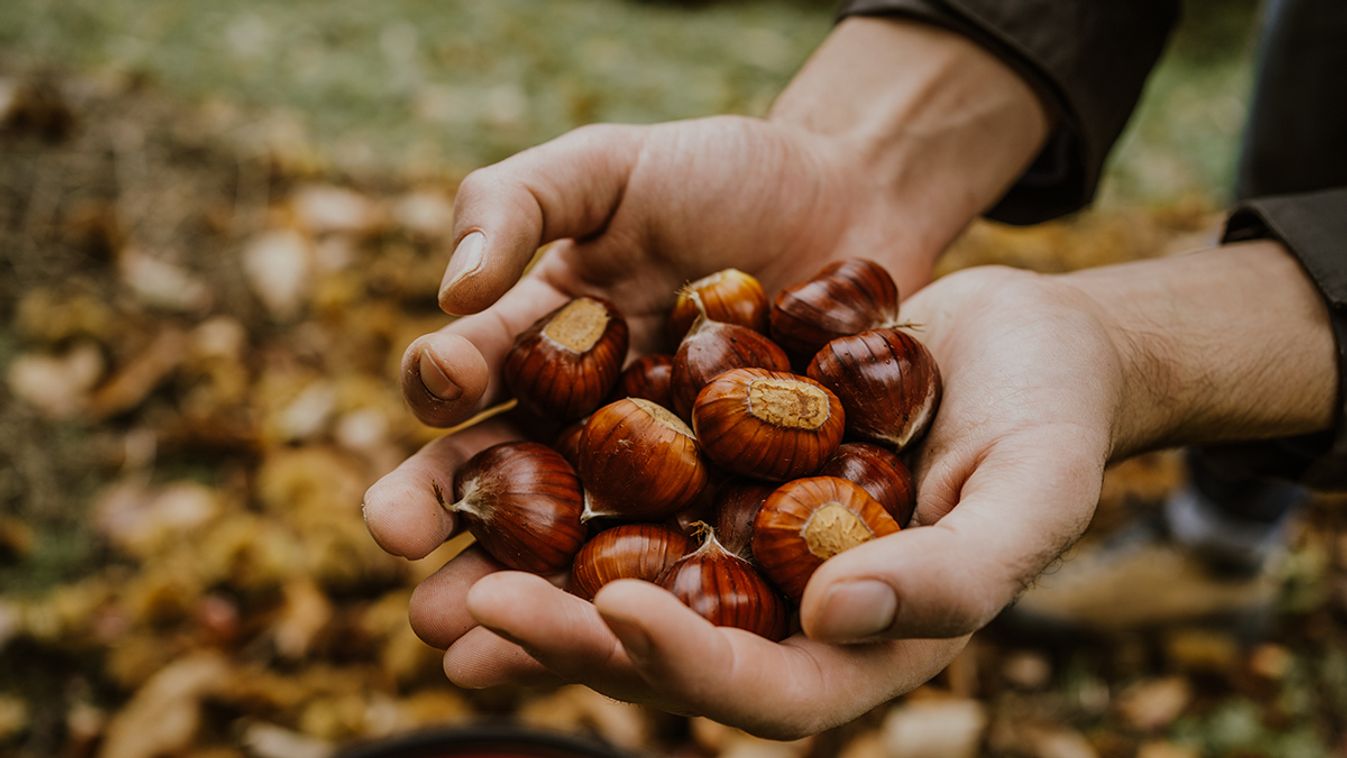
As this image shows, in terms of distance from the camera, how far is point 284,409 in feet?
8.16

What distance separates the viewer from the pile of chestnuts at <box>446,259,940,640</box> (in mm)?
1309

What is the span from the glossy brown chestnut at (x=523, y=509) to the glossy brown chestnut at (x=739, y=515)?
0.66 feet

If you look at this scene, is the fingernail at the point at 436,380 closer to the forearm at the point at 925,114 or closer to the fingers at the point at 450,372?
the fingers at the point at 450,372

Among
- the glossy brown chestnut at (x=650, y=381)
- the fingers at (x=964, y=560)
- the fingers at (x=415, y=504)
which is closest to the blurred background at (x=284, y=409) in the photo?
the fingers at (x=415, y=504)

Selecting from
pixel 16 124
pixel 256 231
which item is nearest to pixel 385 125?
pixel 256 231

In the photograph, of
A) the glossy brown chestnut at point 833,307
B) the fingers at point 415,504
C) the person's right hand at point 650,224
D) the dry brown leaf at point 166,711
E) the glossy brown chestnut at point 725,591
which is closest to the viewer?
the glossy brown chestnut at point 725,591

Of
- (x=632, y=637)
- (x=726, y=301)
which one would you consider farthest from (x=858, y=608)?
(x=726, y=301)

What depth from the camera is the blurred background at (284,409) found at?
6.64 feet

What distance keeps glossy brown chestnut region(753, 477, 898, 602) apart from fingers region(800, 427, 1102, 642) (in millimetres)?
125

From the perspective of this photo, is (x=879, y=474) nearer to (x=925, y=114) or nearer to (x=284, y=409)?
(x=925, y=114)

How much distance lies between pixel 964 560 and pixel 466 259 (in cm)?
77

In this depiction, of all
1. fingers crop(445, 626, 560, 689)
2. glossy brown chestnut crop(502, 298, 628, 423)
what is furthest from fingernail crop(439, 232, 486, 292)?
fingers crop(445, 626, 560, 689)

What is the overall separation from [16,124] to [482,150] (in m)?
1.36

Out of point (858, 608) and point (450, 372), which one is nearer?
point (858, 608)
